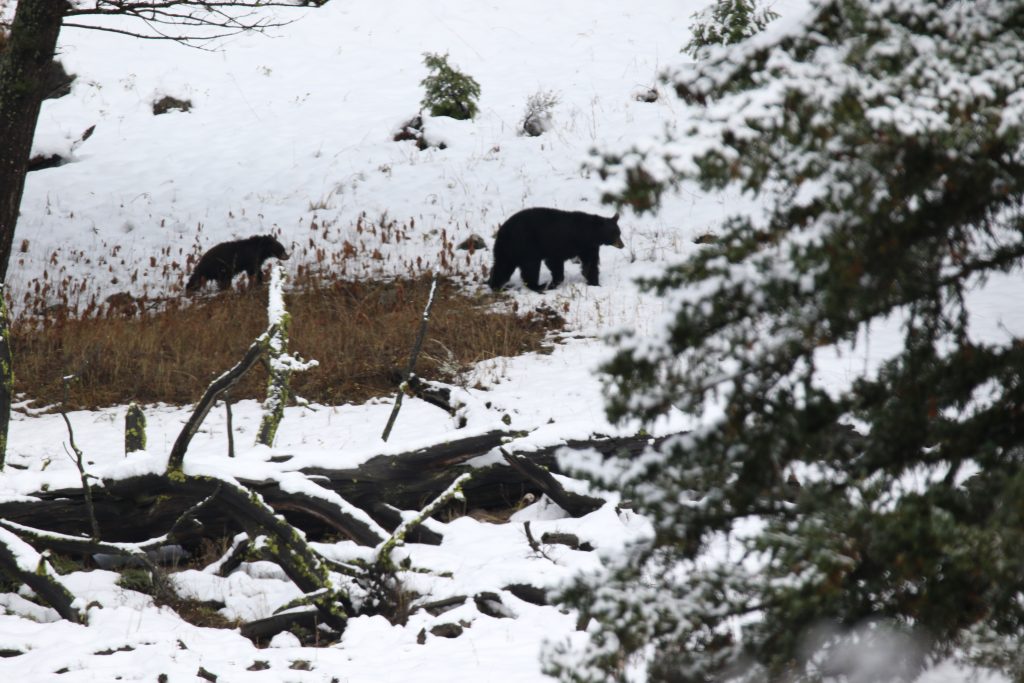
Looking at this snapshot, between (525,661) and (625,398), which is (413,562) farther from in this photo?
(625,398)

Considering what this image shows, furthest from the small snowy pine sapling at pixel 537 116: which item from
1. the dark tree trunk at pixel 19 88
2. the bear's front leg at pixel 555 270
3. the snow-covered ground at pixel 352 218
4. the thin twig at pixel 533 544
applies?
the thin twig at pixel 533 544

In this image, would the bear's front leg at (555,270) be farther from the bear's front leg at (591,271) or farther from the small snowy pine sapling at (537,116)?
the small snowy pine sapling at (537,116)

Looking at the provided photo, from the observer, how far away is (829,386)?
22.5 ft

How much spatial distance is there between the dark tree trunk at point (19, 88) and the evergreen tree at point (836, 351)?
6.12 meters

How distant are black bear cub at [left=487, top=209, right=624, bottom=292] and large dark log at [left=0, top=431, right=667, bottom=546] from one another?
5.30 meters

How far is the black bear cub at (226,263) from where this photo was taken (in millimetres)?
11633

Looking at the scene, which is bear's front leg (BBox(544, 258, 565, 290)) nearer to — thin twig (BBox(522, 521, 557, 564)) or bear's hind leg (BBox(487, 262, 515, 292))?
bear's hind leg (BBox(487, 262, 515, 292))

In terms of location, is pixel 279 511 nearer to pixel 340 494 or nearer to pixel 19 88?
pixel 340 494

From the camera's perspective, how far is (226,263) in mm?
11641

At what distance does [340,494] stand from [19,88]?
4.30m

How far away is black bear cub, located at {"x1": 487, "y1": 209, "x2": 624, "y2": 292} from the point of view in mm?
10273

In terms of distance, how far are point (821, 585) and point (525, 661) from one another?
79.7 inches

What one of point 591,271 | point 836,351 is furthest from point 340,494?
point 591,271

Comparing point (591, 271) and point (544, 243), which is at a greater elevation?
point (544, 243)
